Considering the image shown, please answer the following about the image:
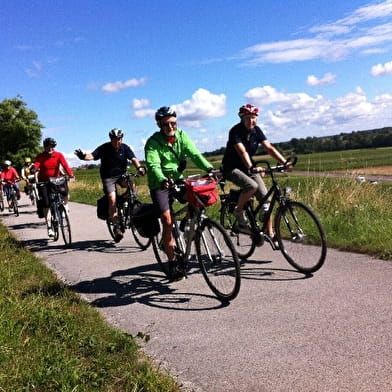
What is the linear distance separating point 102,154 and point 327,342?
6250mm

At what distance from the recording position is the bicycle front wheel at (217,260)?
484cm

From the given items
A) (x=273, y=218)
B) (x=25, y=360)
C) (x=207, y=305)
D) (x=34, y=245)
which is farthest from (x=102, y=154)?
(x=25, y=360)

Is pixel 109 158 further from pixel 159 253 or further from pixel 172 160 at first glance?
pixel 172 160

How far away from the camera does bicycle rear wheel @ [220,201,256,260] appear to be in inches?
266

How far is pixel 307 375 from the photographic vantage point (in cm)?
311

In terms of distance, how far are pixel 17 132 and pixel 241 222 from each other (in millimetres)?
70754

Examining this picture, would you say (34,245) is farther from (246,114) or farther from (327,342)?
→ (327,342)

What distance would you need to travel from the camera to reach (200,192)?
5.09m

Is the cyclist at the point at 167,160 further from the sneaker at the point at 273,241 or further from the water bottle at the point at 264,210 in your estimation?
the sneaker at the point at 273,241

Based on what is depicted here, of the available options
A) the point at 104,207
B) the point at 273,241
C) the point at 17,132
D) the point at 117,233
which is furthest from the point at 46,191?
the point at 17,132

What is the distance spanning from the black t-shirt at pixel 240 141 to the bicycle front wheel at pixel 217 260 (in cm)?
172

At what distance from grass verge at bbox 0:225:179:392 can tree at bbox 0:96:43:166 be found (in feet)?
227

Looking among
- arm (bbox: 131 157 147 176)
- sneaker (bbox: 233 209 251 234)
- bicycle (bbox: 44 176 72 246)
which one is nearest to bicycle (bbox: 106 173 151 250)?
arm (bbox: 131 157 147 176)

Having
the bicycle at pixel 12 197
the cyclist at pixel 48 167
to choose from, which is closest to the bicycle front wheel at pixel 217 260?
the cyclist at pixel 48 167
